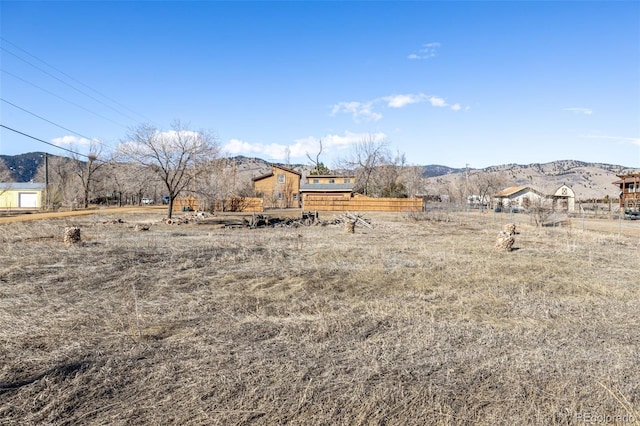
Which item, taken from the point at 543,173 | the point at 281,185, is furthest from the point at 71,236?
the point at 543,173

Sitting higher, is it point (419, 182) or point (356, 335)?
point (419, 182)

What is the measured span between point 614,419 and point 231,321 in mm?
4751

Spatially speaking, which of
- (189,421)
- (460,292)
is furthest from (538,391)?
(460,292)

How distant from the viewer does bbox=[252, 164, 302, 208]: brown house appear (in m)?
59.8

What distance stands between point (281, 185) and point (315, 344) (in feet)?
185

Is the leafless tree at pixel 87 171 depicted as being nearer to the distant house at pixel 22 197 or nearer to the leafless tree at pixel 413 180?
the distant house at pixel 22 197

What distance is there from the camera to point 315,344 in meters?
4.78

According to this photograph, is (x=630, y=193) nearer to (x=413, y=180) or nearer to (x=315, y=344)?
(x=413, y=180)

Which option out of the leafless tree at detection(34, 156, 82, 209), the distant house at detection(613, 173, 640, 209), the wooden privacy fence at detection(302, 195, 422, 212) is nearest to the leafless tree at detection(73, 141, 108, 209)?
the leafless tree at detection(34, 156, 82, 209)

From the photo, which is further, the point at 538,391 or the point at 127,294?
the point at 127,294

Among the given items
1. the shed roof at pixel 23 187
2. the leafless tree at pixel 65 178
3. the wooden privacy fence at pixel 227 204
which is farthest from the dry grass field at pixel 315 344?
the shed roof at pixel 23 187

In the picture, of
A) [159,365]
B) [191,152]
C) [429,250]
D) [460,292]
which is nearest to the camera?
[159,365]

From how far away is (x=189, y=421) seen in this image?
313 cm

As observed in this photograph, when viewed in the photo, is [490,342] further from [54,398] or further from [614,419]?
[54,398]
